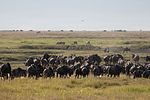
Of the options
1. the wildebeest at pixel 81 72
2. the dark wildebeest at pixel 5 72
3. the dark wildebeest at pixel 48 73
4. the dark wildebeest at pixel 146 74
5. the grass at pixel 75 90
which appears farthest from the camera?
the dark wildebeest at pixel 146 74

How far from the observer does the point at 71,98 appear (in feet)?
78.2

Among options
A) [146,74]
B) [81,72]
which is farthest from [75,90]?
[146,74]

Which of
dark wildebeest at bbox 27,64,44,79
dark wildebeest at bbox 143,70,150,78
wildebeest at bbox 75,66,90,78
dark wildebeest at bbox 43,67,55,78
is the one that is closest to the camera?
dark wildebeest at bbox 27,64,44,79

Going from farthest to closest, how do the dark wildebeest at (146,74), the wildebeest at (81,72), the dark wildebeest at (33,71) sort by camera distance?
the dark wildebeest at (146,74) < the wildebeest at (81,72) < the dark wildebeest at (33,71)

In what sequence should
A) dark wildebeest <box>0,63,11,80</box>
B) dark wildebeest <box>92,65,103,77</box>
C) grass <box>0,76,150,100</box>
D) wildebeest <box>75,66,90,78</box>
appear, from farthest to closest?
dark wildebeest <box>92,65,103,77</box> → wildebeest <box>75,66,90,78</box> → dark wildebeest <box>0,63,11,80</box> → grass <box>0,76,150,100</box>

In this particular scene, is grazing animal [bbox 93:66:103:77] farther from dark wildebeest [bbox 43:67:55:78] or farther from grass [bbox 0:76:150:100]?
dark wildebeest [bbox 43:67:55:78]

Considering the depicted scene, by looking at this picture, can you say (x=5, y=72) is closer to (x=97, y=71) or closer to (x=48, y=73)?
(x=48, y=73)

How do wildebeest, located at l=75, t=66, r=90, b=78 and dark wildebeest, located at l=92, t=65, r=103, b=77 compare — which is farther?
dark wildebeest, located at l=92, t=65, r=103, b=77

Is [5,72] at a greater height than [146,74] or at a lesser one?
greater

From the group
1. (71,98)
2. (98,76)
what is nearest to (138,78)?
(98,76)

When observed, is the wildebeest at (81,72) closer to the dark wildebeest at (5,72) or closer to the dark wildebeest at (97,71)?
the dark wildebeest at (97,71)

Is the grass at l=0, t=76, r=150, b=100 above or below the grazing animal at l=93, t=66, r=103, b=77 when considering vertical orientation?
above

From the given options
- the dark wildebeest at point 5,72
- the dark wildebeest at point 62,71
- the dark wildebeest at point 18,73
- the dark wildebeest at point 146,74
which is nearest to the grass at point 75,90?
the dark wildebeest at point 146,74

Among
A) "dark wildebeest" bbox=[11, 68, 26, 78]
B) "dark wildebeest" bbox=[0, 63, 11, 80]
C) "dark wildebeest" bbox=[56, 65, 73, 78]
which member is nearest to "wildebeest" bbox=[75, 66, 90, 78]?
"dark wildebeest" bbox=[56, 65, 73, 78]
